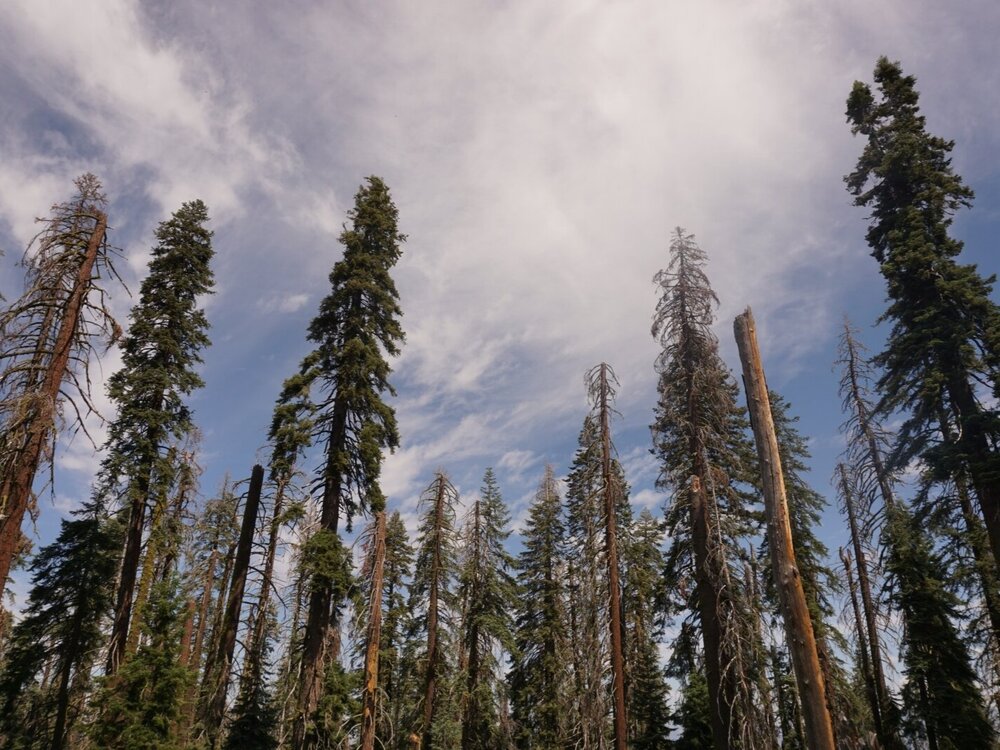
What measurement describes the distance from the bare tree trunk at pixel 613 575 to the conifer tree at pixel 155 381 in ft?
47.2

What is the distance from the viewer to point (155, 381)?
61.8ft

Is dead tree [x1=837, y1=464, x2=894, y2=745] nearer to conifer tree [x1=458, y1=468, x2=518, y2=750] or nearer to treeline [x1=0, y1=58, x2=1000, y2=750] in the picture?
treeline [x1=0, y1=58, x2=1000, y2=750]

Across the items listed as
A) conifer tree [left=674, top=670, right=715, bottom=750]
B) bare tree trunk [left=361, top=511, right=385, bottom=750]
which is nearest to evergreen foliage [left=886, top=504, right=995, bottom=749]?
conifer tree [left=674, top=670, right=715, bottom=750]

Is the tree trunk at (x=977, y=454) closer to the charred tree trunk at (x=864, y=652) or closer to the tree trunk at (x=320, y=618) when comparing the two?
the charred tree trunk at (x=864, y=652)

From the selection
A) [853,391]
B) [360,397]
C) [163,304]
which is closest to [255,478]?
[360,397]

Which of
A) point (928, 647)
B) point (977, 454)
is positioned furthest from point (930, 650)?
point (977, 454)

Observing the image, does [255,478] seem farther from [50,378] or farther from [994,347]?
[994,347]

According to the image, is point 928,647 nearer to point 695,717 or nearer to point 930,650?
point 930,650

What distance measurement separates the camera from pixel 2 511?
10781 mm

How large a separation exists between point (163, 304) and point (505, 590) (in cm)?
1834

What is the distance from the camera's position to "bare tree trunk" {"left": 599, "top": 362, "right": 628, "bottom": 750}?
16.7 meters

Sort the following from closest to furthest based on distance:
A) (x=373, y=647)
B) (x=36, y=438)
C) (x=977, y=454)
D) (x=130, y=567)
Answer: (x=36, y=438) < (x=373, y=647) < (x=977, y=454) < (x=130, y=567)

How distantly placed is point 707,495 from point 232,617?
13.4 meters

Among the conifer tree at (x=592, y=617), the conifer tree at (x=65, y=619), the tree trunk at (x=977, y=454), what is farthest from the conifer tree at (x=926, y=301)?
the conifer tree at (x=65, y=619)
